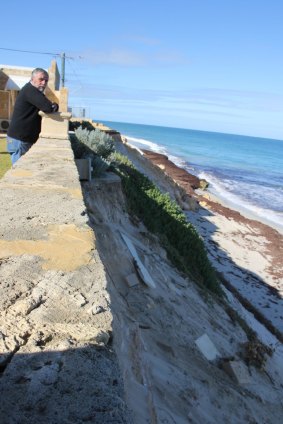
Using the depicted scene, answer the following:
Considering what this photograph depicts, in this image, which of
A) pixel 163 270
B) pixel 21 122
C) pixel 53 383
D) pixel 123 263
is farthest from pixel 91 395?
pixel 163 270

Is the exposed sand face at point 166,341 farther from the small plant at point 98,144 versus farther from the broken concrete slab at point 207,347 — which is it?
the small plant at point 98,144

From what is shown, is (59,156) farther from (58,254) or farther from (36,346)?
(36,346)

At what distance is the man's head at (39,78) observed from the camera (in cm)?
572

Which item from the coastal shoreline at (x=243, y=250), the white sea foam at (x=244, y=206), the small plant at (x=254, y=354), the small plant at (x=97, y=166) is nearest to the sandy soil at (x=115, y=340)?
the small plant at (x=254, y=354)

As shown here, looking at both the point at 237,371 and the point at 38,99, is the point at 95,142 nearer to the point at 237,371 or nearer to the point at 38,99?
the point at 38,99

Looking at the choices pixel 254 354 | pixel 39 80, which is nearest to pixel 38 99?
pixel 39 80

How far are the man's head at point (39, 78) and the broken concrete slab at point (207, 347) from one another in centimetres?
428

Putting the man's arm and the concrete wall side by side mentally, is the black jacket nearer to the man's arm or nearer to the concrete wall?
the man's arm

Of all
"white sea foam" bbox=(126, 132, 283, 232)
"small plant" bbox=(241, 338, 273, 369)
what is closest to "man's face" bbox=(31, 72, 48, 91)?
"small plant" bbox=(241, 338, 273, 369)

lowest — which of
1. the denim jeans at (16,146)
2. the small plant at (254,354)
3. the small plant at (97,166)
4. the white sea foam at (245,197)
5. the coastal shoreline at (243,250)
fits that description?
the white sea foam at (245,197)

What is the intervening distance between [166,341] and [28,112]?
12.6 ft

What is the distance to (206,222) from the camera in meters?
20.6

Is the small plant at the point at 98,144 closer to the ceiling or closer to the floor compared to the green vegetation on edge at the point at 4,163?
closer to the ceiling

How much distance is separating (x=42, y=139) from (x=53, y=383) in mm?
6007
